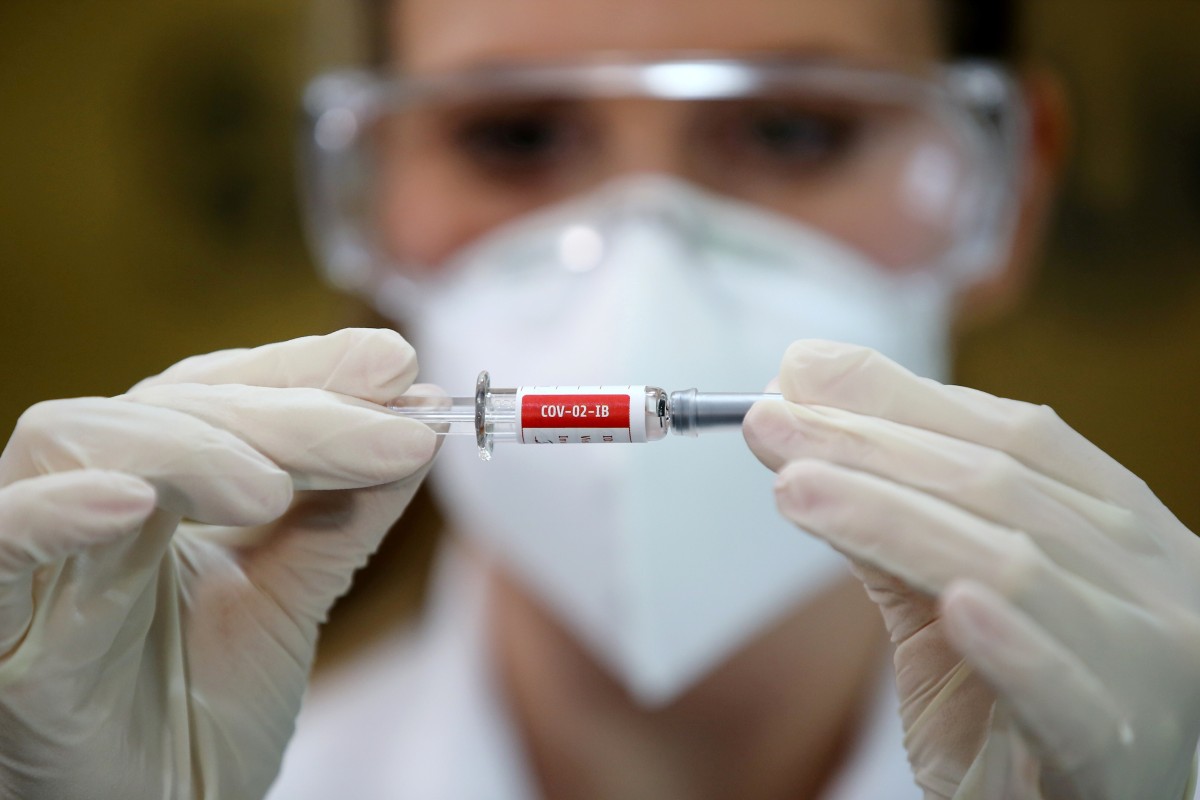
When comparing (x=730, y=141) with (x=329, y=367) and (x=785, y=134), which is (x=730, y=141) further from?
(x=329, y=367)

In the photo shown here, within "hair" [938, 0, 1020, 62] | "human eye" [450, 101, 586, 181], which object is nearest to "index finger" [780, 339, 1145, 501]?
"human eye" [450, 101, 586, 181]

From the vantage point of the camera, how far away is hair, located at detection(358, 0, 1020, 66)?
1570 mm

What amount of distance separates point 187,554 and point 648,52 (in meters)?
0.96

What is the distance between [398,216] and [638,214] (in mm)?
503

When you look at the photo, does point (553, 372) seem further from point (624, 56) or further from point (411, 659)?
point (411, 659)

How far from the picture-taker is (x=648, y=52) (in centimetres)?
141

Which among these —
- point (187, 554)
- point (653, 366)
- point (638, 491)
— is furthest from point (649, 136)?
point (187, 554)

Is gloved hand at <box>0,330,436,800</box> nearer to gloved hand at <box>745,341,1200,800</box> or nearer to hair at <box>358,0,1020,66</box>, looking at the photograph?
gloved hand at <box>745,341,1200,800</box>

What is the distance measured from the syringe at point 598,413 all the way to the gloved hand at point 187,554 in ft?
0.21

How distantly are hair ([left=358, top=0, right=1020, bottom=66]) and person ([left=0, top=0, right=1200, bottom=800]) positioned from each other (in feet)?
0.06

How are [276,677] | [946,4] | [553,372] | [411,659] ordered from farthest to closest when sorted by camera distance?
1. [411,659]
2. [946,4]
3. [553,372]
4. [276,677]

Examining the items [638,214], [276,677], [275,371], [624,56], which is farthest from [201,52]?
[276,677]

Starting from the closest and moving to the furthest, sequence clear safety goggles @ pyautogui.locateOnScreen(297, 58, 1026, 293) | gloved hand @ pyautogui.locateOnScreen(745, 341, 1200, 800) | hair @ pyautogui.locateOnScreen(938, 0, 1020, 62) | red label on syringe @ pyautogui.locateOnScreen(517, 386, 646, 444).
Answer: gloved hand @ pyautogui.locateOnScreen(745, 341, 1200, 800) < red label on syringe @ pyautogui.locateOnScreen(517, 386, 646, 444) < clear safety goggles @ pyautogui.locateOnScreen(297, 58, 1026, 293) < hair @ pyautogui.locateOnScreen(938, 0, 1020, 62)

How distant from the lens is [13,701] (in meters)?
0.76
